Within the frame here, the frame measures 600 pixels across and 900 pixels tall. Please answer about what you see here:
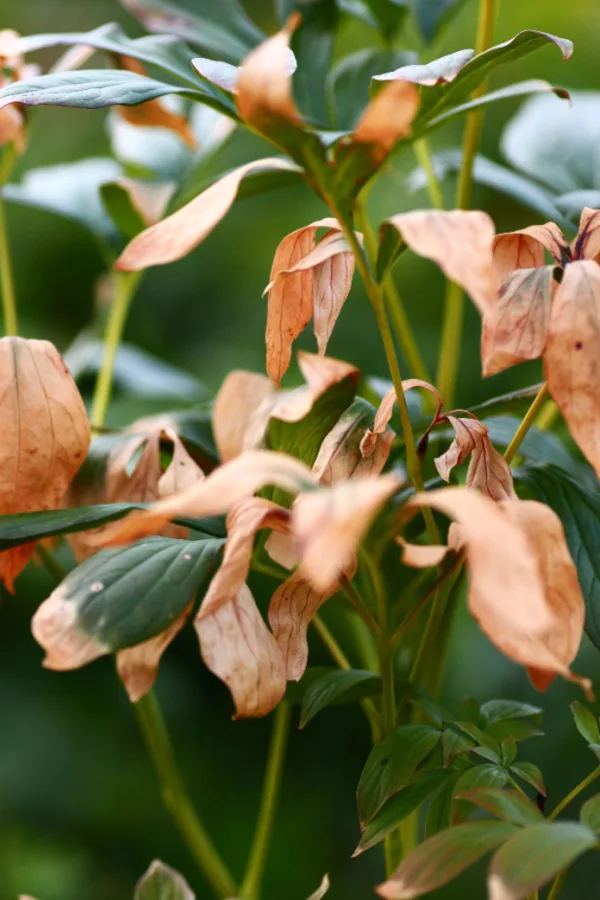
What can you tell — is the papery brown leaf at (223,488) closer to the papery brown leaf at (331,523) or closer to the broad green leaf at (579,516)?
the papery brown leaf at (331,523)

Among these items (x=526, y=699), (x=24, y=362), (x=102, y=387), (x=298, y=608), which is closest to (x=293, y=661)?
(x=298, y=608)

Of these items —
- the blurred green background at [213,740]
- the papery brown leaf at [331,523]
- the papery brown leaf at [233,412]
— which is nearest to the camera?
the papery brown leaf at [331,523]

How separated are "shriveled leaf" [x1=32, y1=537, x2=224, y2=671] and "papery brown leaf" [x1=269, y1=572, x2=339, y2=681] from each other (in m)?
0.02

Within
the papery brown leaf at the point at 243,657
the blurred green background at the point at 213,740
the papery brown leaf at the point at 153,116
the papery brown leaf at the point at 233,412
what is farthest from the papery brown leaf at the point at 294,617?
the blurred green background at the point at 213,740

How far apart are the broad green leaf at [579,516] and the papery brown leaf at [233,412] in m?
0.11

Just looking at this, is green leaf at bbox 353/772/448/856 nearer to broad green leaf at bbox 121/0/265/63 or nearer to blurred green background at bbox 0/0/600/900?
broad green leaf at bbox 121/0/265/63

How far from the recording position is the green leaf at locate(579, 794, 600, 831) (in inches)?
8.4

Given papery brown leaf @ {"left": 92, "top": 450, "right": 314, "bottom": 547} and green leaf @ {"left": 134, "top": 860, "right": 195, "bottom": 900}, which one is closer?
papery brown leaf @ {"left": 92, "top": 450, "right": 314, "bottom": 547}

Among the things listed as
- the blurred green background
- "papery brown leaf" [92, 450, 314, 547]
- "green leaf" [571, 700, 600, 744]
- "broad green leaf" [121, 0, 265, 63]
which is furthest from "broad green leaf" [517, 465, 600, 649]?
the blurred green background

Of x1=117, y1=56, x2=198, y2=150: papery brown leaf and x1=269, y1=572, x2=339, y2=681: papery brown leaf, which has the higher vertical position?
x1=117, y1=56, x2=198, y2=150: papery brown leaf

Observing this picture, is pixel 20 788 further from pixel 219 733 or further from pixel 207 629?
pixel 207 629

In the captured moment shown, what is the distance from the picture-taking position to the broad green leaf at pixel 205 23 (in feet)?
1.38

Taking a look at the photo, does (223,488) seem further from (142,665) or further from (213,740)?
(213,740)

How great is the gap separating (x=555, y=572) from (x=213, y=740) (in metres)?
0.79
